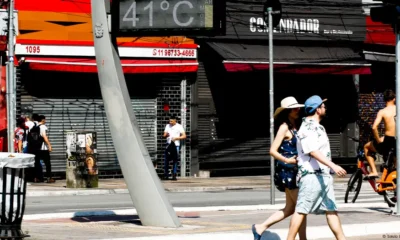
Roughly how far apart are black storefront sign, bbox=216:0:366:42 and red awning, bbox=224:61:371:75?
118 cm

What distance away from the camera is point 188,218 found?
15086 mm

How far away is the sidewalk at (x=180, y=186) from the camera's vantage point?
23.5m

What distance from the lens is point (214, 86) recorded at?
30.3m

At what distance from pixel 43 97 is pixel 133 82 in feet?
9.01

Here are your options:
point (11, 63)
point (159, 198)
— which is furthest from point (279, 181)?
point (11, 63)

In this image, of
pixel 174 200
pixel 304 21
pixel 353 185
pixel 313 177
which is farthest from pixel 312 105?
pixel 304 21

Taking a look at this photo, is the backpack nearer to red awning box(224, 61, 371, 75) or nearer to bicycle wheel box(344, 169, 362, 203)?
red awning box(224, 61, 371, 75)

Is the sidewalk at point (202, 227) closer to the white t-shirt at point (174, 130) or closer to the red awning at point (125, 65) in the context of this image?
the red awning at point (125, 65)

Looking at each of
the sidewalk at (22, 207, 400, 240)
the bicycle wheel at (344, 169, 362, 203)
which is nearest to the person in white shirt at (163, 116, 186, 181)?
the bicycle wheel at (344, 169, 362, 203)

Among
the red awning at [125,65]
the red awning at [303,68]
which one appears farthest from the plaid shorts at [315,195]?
the red awning at [303,68]

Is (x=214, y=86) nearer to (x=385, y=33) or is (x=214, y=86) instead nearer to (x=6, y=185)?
(x=385, y=33)

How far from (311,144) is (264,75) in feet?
65.9

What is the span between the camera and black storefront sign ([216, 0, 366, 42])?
30.2 meters

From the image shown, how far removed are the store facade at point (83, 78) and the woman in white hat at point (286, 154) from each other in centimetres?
1627
